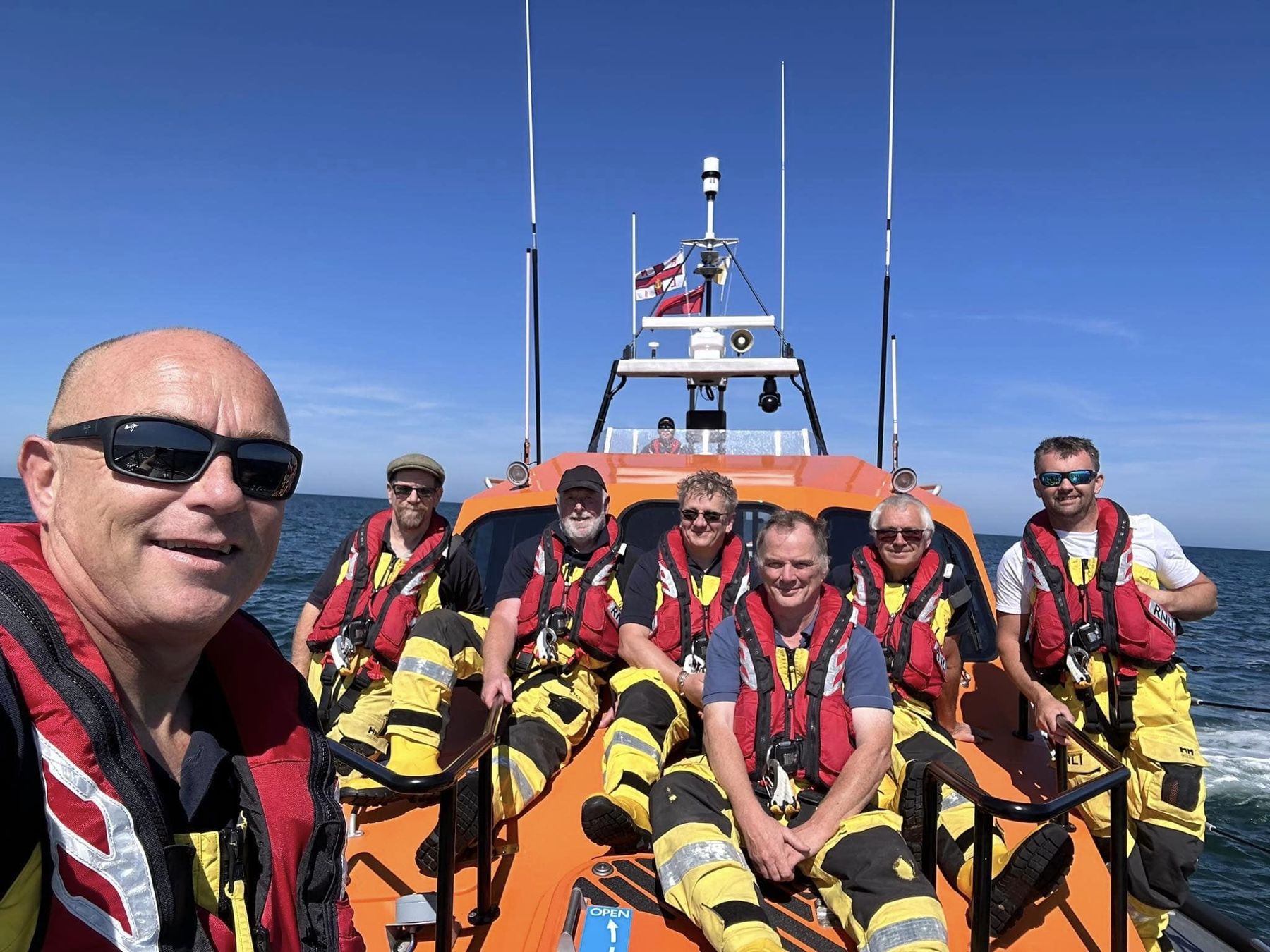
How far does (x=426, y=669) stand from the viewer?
3.12 metres

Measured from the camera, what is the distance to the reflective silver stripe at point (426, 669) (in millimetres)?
3117

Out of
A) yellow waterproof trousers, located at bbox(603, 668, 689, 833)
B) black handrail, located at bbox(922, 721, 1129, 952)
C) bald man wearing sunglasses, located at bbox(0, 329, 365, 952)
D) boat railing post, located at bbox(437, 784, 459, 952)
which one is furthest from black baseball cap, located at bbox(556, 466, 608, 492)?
bald man wearing sunglasses, located at bbox(0, 329, 365, 952)

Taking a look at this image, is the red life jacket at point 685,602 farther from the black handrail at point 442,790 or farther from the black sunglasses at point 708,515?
the black handrail at point 442,790

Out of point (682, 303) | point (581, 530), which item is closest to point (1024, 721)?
point (581, 530)

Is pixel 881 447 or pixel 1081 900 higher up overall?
pixel 881 447

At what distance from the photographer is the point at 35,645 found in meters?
0.91

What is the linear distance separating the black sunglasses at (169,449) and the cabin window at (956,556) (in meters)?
3.61

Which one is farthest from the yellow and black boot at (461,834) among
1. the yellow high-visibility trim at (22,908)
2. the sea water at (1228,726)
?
the sea water at (1228,726)

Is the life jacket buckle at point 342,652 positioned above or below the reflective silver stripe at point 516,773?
above

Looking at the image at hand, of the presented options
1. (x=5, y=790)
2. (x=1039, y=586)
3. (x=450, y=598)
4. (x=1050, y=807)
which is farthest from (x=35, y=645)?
(x=1039, y=586)

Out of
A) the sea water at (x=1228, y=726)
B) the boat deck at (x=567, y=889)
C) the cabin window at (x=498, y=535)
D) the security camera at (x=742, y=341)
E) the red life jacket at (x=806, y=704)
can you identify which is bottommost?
the sea water at (x=1228, y=726)

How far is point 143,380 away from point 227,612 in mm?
335

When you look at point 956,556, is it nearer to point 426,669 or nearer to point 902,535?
point 902,535

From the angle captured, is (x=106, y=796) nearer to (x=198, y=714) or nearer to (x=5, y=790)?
(x=5, y=790)
